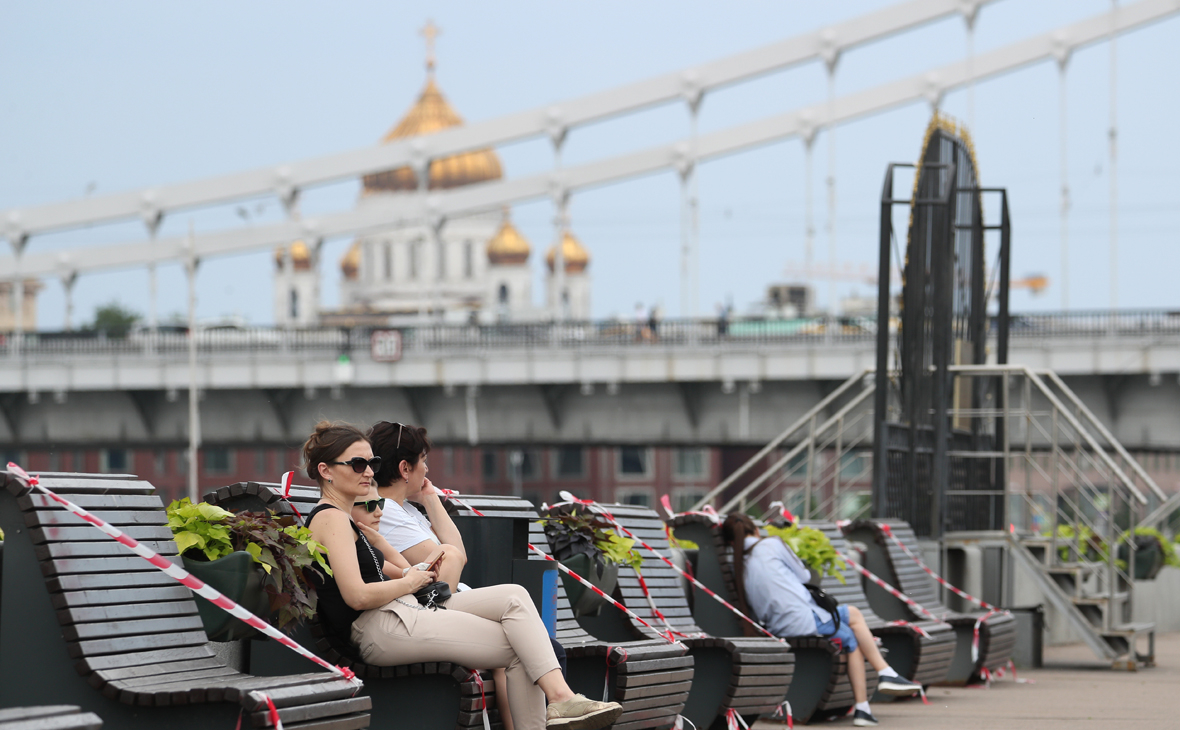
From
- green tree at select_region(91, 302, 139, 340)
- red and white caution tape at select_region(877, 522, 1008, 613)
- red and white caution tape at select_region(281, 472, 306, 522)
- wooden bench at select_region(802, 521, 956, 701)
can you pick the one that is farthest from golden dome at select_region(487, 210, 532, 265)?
red and white caution tape at select_region(281, 472, 306, 522)

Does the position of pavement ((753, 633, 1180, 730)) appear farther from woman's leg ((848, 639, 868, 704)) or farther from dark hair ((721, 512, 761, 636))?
dark hair ((721, 512, 761, 636))

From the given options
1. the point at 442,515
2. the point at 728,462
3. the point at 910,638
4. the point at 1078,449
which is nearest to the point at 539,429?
the point at 1078,449

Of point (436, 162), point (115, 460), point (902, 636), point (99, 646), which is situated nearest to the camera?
point (99, 646)

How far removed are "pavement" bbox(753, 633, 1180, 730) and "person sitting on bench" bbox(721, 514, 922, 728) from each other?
0.27 metres

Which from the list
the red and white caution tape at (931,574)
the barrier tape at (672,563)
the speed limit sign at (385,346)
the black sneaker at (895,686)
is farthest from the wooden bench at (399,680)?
the speed limit sign at (385,346)

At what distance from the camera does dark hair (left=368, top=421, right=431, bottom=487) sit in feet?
18.3

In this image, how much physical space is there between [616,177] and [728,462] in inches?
1667

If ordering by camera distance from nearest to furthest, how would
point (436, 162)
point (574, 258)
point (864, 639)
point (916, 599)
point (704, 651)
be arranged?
point (704, 651) < point (864, 639) < point (916, 599) < point (436, 162) < point (574, 258)

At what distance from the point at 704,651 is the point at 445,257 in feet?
390

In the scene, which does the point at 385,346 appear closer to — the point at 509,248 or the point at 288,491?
the point at 288,491

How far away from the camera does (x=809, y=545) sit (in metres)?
8.58

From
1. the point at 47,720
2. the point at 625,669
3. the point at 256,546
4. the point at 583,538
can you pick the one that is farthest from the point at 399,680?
the point at 583,538

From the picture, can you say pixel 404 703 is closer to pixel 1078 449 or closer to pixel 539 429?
pixel 1078 449

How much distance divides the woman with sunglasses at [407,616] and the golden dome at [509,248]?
123744 millimetres
